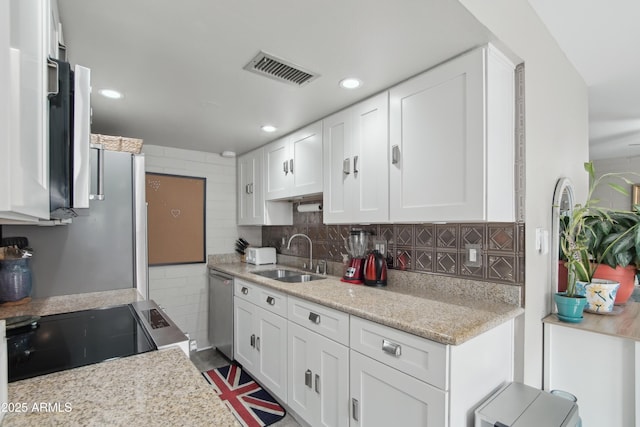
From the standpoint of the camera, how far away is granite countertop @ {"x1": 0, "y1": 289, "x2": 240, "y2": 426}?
0.71 metres

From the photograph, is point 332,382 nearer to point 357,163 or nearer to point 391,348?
point 391,348

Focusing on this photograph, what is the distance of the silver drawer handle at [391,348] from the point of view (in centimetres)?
138

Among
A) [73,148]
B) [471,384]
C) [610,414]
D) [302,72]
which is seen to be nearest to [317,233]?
[302,72]

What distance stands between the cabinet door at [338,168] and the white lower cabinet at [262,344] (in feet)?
2.81

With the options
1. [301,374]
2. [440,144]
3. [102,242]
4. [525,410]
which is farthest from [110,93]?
[525,410]

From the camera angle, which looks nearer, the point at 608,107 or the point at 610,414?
the point at 610,414

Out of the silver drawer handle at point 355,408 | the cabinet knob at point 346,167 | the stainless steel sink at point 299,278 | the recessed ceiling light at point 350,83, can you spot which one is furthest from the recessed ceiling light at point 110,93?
the silver drawer handle at point 355,408

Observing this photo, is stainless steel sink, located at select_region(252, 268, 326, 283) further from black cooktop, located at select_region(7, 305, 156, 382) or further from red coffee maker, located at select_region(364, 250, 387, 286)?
black cooktop, located at select_region(7, 305, 156, 382)

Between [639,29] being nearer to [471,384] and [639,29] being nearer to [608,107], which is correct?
[608,107]

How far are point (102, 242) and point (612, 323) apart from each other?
295 centimetres

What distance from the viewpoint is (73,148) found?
2.33 feet

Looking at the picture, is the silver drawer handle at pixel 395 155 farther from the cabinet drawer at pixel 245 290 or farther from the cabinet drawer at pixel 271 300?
the cabinet drawer at pixel 245 290

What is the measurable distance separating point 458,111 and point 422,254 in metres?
0.95

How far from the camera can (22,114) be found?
15.8 inches
